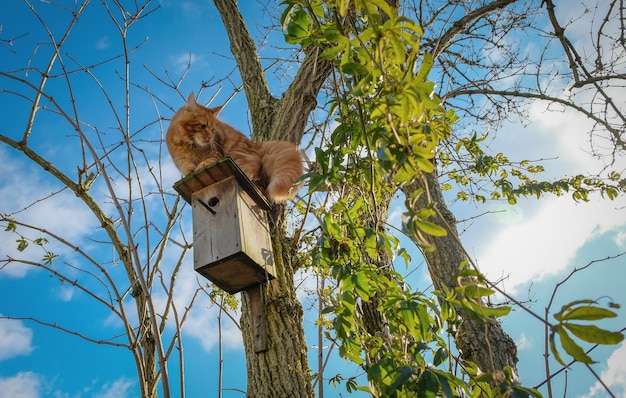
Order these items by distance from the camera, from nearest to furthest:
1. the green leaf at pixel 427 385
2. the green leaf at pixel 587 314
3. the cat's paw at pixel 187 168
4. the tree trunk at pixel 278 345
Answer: the green leaf at pixel 587 314, the green leaf at pixel 427 385, the tree trunk at pixel 278 345, the cat's paw at pixel 187 168

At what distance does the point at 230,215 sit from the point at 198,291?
35.9 inches

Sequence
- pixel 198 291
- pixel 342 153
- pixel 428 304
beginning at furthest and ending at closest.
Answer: pixel 198 291 < pixel 342 153 < pixel 428 304

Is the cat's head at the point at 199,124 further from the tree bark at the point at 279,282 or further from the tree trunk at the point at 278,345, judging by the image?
the tree trunk at the point at 278,345

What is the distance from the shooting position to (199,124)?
113 inches

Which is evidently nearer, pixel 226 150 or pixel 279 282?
pixel 279 282

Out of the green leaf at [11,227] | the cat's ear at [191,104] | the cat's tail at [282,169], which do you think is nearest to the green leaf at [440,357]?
the cat's tail at [282,169]

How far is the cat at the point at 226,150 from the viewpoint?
2.31 m

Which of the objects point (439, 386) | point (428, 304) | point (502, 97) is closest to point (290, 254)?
point (428, 304)

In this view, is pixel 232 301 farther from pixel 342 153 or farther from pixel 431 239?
pixel 342 153

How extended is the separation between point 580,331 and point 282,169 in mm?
1695

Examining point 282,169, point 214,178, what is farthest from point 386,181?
point 214,178

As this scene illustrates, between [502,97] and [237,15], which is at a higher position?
[237,15]

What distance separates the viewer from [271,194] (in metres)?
2.33

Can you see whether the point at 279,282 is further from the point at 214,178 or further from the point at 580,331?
the point at 580,331
